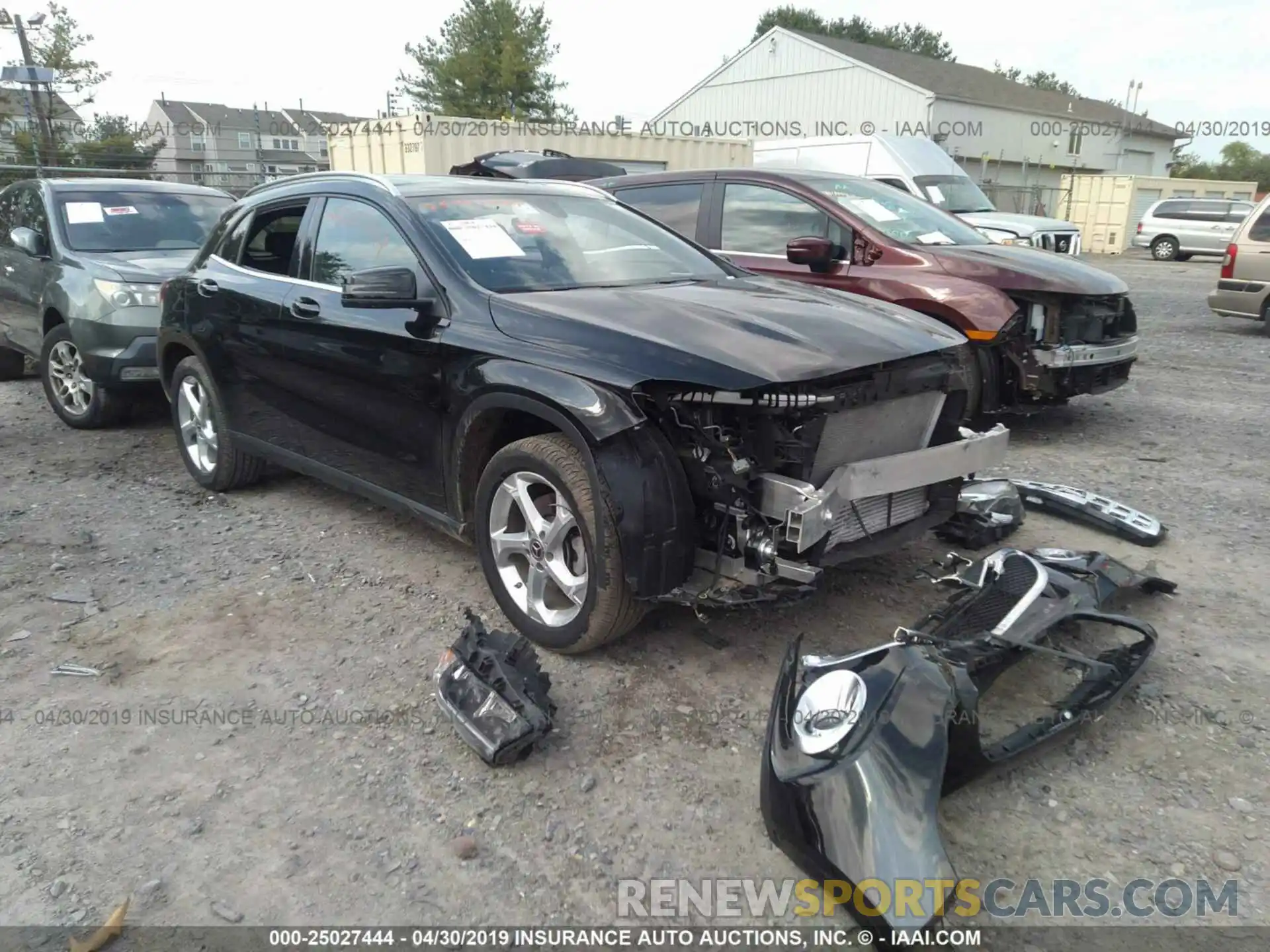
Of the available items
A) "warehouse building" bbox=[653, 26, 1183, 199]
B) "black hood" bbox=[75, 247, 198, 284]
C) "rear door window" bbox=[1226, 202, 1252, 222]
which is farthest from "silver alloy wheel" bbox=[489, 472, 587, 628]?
"warehouse building" bbox=[653, 26, 1183, 199]

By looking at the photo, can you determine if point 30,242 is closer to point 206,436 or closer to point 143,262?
point 143,262

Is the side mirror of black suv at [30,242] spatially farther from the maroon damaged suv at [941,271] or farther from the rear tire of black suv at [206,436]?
the maroon damaged suv at [941,271]

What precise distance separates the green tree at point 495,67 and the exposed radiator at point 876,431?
33.5 metres

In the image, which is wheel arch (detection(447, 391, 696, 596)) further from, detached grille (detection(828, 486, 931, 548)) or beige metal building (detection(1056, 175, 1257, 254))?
beige metal building (detection(1056, 175, 1257, 254))

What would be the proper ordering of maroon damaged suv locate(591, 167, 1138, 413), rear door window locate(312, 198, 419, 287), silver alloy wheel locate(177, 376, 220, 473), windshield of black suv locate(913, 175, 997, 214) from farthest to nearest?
windshield of black suv locate(913, 175, 997, 214) → maroon damaged suv locate(591, 167, 1138, 413) → silver alloy wheel locate(177, 376, 220, 473) → rear door window locate(312, 198, 419, 287)

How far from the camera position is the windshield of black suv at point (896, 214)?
6684mm

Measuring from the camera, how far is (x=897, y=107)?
34188mm

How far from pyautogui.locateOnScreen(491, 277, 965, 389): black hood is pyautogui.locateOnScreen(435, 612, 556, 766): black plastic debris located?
3.23 feet

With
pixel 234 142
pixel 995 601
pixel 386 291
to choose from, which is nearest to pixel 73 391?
pixel 386 291

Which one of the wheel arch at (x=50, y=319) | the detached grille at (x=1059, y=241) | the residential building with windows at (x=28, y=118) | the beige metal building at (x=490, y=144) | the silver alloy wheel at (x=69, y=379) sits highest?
the residential building with windows at (x=28, y=118)

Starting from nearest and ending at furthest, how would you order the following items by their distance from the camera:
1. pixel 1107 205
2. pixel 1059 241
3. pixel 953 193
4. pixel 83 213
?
pixel 83 213, pixel 953 193, pixel 1059 241, pixel 1107 205

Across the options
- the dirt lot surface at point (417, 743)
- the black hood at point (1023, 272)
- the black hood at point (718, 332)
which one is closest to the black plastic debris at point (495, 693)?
the dirt lot surface at point (417, 743)

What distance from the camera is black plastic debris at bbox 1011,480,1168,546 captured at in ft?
14.8

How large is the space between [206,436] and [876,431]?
12.9 ft
